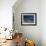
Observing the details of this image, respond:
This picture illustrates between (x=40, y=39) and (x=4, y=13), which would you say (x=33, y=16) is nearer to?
(x=40, y=39)

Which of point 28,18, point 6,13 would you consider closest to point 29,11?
point 28,18

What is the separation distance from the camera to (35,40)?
552cm

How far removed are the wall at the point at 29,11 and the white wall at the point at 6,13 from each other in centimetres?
93

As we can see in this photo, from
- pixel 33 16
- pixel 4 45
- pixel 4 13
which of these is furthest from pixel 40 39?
pixel 4 45

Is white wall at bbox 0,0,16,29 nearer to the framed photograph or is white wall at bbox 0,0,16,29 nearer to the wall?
the wall

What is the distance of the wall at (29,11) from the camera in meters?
5.44

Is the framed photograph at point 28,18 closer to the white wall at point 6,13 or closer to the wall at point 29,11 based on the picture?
the wall at point 29,11

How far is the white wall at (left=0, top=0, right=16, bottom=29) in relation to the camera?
444cm

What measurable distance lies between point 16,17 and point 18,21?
0.21m

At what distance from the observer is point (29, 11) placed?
5.45 m

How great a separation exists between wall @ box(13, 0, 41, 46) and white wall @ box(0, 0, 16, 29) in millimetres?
935

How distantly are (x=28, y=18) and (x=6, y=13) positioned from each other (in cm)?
132

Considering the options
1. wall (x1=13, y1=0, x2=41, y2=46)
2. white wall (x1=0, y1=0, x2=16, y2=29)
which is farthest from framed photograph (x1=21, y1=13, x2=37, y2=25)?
white wall (x1=0, y1=0, x2=16, y2=29)

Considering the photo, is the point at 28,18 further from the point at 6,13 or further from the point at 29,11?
the point at 6,13
